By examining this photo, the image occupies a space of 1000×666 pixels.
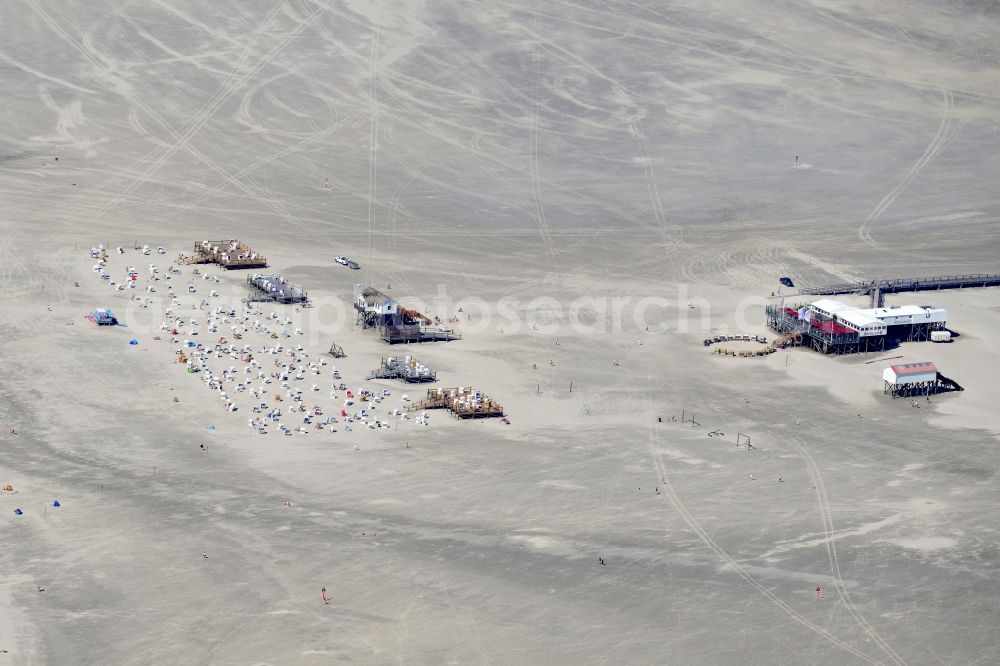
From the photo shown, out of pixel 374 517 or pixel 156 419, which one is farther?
pixel 156 419

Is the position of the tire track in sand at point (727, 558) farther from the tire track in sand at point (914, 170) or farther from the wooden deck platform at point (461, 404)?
the tire track in sand at point (914, 170)

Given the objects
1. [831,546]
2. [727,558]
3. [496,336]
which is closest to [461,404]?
[496,336]

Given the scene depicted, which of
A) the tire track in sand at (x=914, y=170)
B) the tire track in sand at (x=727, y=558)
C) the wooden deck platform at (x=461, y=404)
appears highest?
the tire track in sand at (x=914, y=170)

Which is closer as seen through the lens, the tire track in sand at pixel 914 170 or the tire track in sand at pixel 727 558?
the tire track in sand at pixel 727 558

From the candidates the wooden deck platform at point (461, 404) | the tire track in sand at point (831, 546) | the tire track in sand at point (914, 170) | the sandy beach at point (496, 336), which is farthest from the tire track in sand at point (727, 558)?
the tire track in sand at point (914, 170)

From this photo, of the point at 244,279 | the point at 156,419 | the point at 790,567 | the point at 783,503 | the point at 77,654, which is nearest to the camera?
the point at 77,654

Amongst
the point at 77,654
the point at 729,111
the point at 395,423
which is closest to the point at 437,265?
the point at 395,423

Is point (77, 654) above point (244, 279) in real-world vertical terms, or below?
below

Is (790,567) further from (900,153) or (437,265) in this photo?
(900,153)

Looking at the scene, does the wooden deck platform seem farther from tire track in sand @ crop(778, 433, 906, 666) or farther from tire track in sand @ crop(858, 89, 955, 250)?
tire track in sand @ crop(858, 89, 955, 250)
